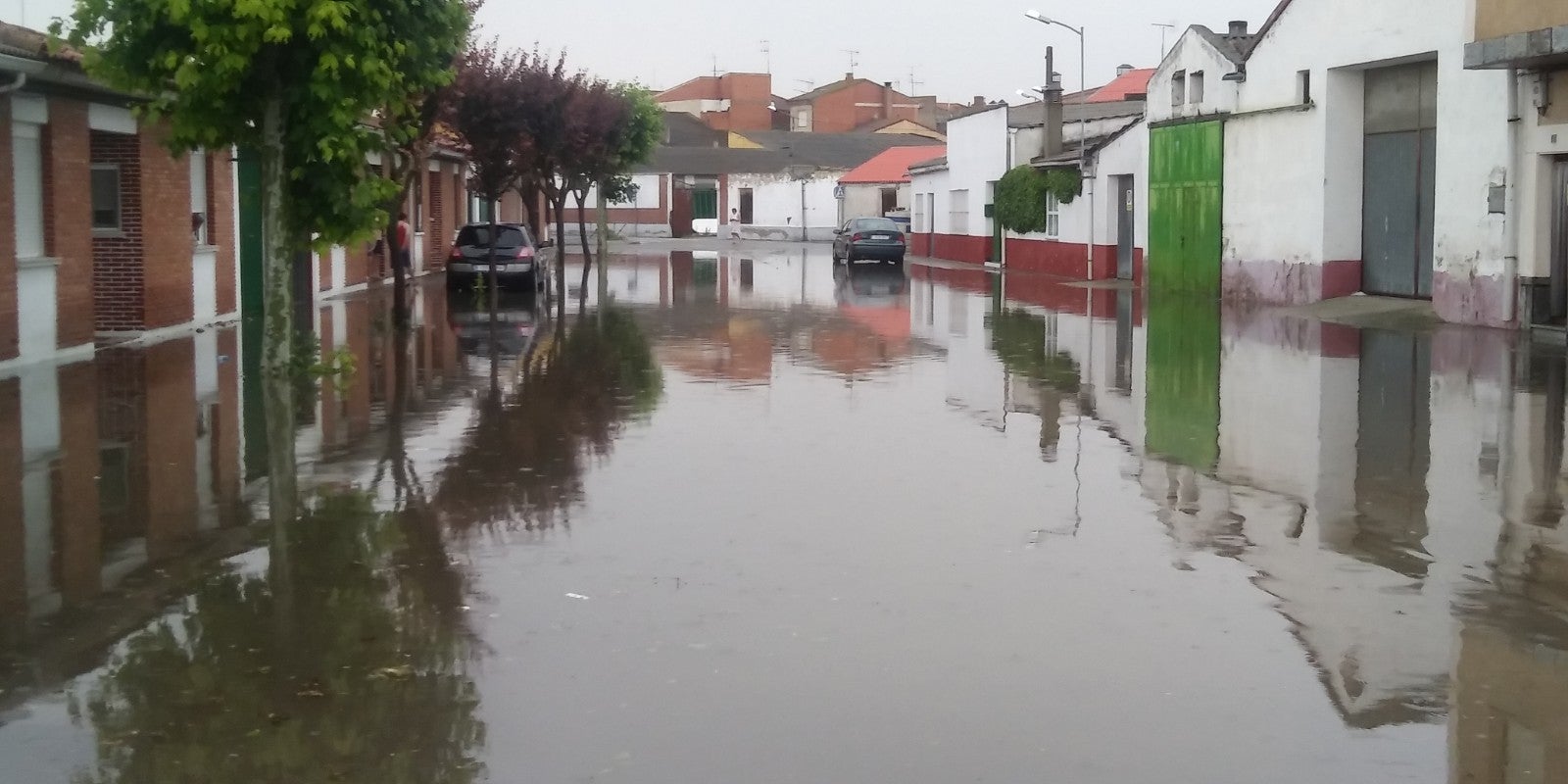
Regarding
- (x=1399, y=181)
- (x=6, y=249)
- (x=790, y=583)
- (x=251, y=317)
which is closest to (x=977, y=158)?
(x=1399, y=181)

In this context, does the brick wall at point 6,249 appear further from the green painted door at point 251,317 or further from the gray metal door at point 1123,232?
the gray metal door at point 1123,232

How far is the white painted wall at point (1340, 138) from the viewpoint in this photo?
23.2 meters

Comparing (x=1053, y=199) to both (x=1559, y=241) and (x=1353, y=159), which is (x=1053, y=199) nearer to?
A: (x=1353, y=159)

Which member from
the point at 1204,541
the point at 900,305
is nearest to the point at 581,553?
the point at 1204,541

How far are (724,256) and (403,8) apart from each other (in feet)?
158

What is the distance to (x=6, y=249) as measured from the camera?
55.3 feet

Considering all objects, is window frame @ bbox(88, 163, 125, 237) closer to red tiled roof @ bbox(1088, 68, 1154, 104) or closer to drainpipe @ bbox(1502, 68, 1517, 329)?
drainpipe @ bbox(1502, 68, 1517, 329)

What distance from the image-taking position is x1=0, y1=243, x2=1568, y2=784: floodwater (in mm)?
5664

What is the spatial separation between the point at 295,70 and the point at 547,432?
132 inches

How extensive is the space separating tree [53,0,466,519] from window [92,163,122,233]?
9.76m

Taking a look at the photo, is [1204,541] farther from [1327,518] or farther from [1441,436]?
[1441,436]

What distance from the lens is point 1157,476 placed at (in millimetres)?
11172

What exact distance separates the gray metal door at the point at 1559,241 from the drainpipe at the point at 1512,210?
452 millimetres

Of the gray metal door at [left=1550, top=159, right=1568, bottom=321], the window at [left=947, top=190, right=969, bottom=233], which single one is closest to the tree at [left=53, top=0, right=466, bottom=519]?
the gray metal door at [left=1550, top=159, right=1568, bottom=321]
